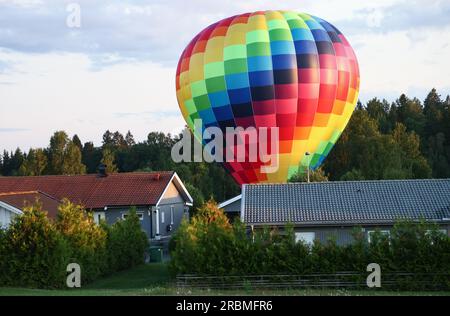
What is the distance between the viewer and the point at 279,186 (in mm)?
28609

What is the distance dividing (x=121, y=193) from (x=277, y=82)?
12299 mm

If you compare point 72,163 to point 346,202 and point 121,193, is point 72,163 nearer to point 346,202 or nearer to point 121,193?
point 121,193

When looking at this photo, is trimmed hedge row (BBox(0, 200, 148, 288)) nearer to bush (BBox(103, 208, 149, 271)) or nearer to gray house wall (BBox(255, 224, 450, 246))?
bush (BBox(103, 208, 149, 271))

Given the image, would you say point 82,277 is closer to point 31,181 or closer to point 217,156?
point 217,156

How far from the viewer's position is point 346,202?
26875 millimetres

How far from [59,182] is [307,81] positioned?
58.2ft

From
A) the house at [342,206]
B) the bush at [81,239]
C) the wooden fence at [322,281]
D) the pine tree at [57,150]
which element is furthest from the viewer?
the pine tree at [57,150]

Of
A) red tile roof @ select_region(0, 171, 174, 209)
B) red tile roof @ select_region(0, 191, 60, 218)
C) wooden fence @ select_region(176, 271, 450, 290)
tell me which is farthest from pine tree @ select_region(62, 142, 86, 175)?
wooden fence @ select_region(176, 271, 450, 290)

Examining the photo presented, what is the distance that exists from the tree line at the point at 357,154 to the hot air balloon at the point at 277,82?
7.89 feet

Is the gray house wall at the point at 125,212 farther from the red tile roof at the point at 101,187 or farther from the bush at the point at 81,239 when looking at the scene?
the bush at the point at 81,239

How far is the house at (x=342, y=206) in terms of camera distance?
25.6 metres

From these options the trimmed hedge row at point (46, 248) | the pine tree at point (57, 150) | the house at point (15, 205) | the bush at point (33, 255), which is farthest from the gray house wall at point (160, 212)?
the pine tree at point (57, 150)

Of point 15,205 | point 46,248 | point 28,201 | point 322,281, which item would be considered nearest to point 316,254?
point 322,281

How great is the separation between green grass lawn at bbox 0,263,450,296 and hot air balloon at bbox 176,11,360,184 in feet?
29.4
